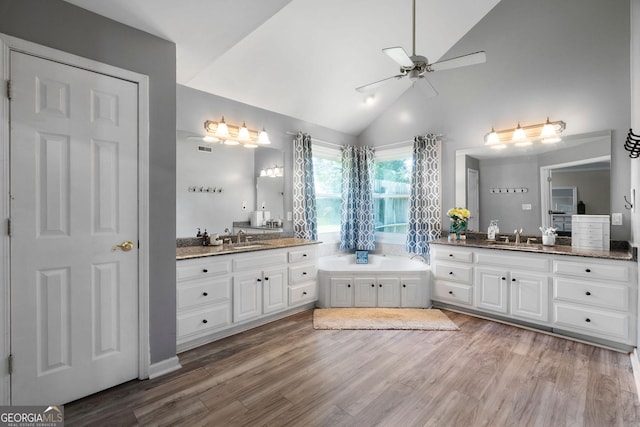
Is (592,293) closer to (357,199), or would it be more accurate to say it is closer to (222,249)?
(357,199)

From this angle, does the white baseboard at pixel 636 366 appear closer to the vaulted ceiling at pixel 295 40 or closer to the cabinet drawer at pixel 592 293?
the cabinet drawer at pixel 592 293

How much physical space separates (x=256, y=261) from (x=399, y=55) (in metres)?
2.26

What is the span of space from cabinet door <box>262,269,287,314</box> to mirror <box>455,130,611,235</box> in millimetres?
2539

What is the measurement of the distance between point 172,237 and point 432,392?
2.19 meters

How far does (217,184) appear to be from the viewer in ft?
11.0

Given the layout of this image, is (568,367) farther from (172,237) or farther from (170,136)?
(170,136)

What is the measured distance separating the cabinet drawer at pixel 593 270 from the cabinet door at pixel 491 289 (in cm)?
47

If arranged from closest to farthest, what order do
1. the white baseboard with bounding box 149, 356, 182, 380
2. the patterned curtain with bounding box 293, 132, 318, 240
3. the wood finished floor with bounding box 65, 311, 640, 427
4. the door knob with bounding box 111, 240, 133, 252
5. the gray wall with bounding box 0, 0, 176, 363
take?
the wood finished floor with bounding box 65, 311, 640, 427
the gray wall with bounding box 0, 0, 176, 363
the door knob with bounding box 111, 240, 133, 252
the white baseboard with bounding box 149, 356, 182, 380
the patterned curtain with bounding box 293, 132, 318, 240

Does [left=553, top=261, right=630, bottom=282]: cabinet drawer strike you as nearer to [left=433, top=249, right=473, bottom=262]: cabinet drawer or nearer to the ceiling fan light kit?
[left=433, top=249, right=473, bottom=262]: cabinet drawer

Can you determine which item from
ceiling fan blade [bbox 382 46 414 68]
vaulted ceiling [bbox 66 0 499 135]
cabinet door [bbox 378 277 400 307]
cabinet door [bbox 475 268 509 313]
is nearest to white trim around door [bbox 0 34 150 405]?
vaulted ceiling [bbox 66 0 499 135]

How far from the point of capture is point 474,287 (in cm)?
Answer: 338

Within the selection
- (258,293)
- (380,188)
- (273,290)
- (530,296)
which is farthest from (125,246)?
(380,188)

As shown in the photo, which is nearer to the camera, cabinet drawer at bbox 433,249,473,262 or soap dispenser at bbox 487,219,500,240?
cabinet drawer at bbox 433,249,473,262

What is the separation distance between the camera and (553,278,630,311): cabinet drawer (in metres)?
2.56
